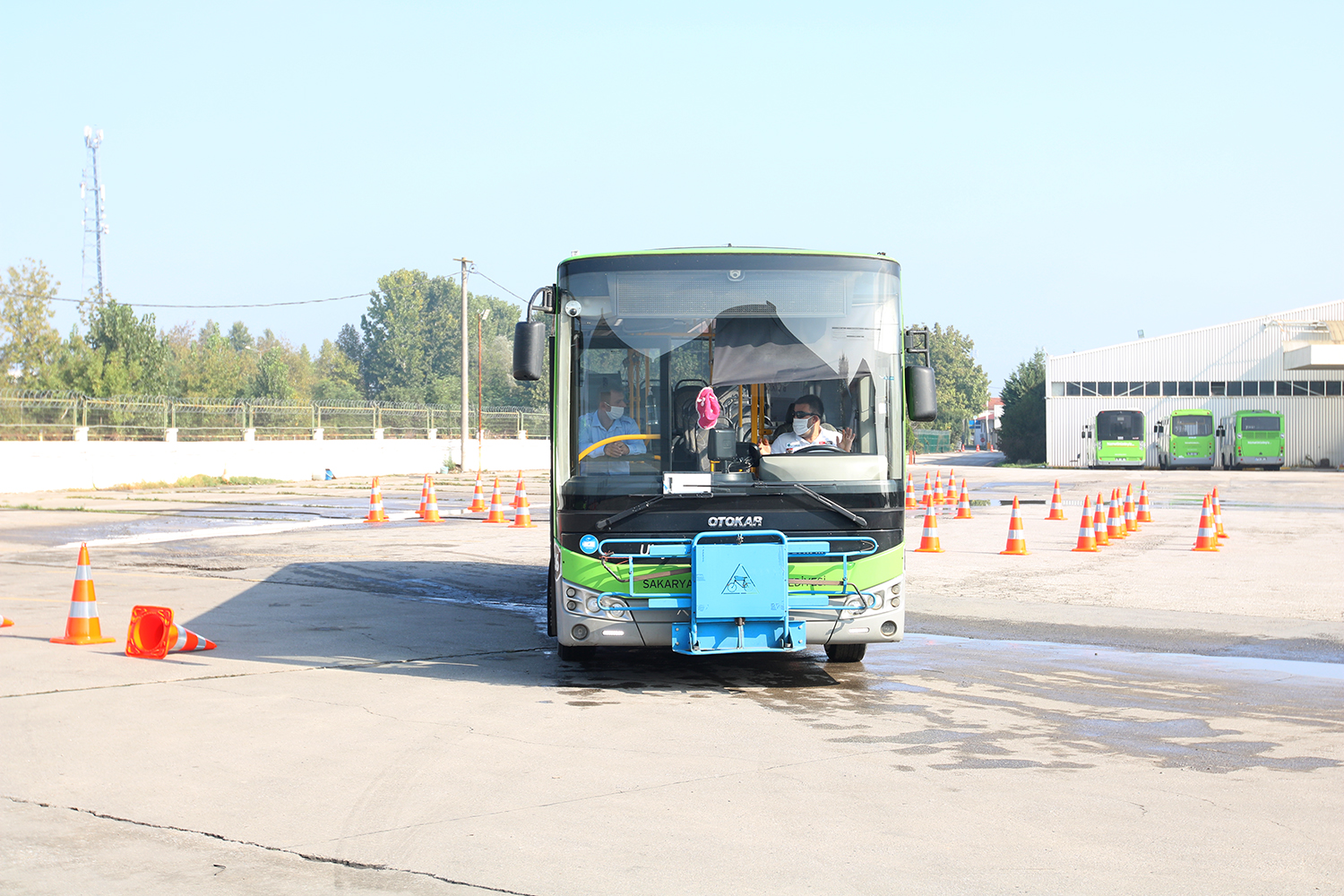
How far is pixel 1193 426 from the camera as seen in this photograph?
5809 centimetres

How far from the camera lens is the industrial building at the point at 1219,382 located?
58906mm

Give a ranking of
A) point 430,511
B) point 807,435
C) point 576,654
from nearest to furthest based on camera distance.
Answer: point 807,435 → point 576,654 → point 430,511

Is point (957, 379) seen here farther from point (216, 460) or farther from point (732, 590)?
point (732, 590)

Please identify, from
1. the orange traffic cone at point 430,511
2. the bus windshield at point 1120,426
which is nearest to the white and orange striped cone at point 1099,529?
the orange traffic cone at point 430,511

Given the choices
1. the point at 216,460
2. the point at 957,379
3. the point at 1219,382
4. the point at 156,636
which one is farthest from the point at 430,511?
the point at 957,379

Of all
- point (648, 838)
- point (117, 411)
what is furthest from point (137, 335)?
point (648, 838)

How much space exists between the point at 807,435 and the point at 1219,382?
189ft

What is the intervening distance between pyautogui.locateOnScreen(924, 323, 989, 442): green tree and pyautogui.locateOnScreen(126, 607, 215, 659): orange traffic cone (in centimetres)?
9959

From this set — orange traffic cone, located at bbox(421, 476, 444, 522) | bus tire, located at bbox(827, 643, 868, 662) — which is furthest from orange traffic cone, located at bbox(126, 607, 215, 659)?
orange traffic cone, located at bbox(421, 476, 444, 522)

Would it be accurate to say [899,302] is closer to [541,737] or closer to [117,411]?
[541,737]

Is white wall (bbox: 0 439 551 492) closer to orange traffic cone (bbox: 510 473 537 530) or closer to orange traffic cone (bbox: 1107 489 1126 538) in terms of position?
orange traffic cone (bbox: 510 473 537 530)

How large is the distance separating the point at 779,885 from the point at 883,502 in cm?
426

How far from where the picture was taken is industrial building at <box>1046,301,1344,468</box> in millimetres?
58906

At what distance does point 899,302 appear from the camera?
8.77m
